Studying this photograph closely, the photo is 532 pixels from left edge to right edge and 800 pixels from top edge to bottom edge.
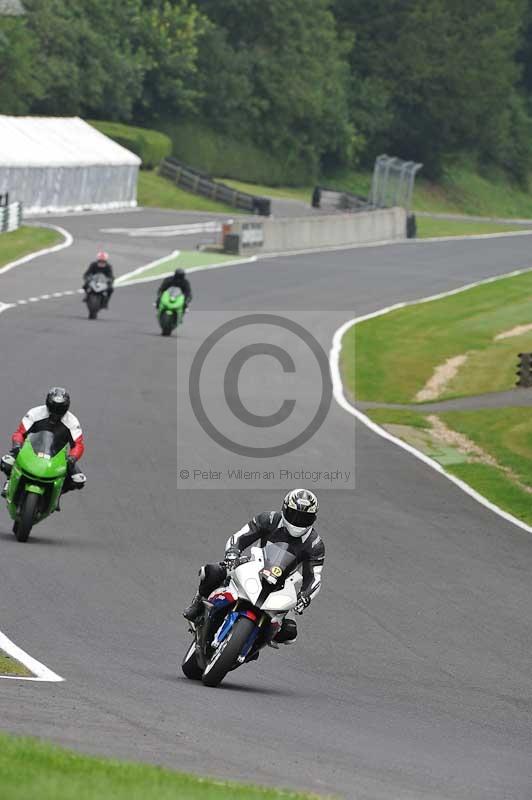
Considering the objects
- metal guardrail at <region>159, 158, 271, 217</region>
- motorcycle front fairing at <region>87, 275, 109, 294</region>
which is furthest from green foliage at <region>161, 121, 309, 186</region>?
motorcycle front fairing at <region>87, 275, 109, 294</region>

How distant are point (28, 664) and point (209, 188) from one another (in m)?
80.1

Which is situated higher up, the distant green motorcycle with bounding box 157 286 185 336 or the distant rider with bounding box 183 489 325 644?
the distant rider with bounding box 183 489 325 644

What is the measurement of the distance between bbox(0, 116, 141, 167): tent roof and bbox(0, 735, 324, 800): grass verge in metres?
60.1

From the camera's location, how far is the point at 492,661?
48.0 ft

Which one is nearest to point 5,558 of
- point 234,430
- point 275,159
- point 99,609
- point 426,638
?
point 99,609

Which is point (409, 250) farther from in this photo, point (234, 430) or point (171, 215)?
point (234, 430)

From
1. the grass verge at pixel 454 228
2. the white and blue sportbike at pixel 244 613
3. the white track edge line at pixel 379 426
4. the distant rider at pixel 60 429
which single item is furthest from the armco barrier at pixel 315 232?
the white and blue sportbike at pixel 244 613

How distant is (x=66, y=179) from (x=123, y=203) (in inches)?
321

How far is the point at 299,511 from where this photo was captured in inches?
493

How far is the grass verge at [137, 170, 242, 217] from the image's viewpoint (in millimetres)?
84875

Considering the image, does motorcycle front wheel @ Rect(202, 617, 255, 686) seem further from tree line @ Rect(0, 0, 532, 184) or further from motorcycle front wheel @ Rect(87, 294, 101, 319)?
tree line @ Rect(0, 0, 532, 184)

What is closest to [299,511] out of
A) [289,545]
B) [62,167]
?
[289,545]

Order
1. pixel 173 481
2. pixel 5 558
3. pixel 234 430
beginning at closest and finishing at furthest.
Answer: pixel 5 558
pixel 173 481
pixel 234 430

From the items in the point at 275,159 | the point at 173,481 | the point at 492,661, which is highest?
the point at 492,661
